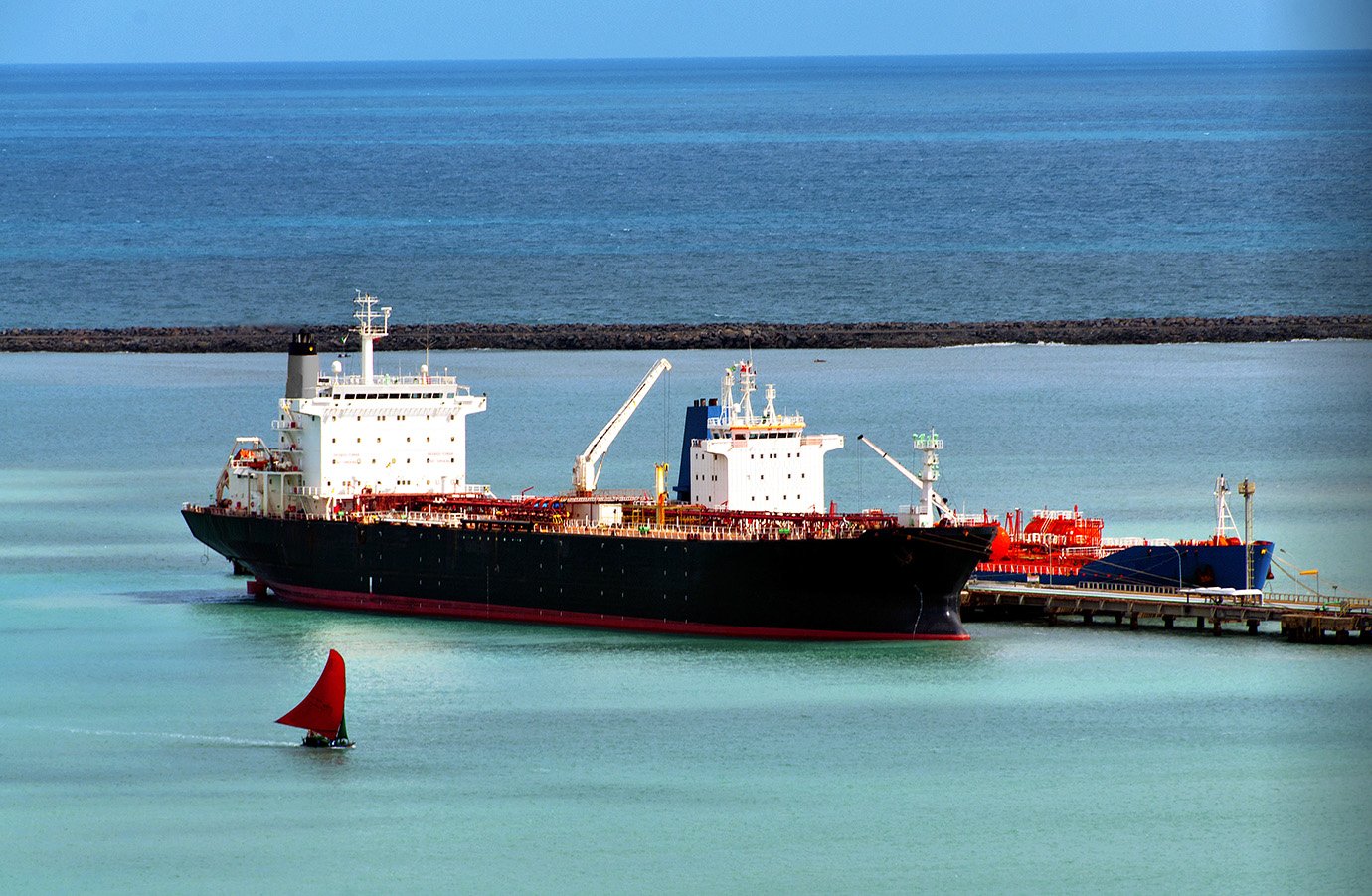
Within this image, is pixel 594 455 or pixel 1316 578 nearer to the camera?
pixel 1316 578

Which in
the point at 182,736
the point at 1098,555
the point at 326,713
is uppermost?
the point at 1098,555

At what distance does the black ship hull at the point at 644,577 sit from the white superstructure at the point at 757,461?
2.93 meters

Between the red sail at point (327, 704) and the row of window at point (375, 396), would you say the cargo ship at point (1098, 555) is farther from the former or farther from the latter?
the red sail at point (327, 704)

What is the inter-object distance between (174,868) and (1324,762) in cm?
1269

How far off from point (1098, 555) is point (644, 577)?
25.9ft

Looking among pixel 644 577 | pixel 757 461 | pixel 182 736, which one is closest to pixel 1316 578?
pixel 757 461

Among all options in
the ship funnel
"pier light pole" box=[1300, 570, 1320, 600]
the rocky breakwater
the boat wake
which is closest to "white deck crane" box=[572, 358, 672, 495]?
the ship funnel

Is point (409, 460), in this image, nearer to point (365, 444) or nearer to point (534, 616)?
point (365, 444)

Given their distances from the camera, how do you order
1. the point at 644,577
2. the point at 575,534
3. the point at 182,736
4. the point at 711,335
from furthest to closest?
the point at 711,335, the point at 575,534, the point at 644,577, the point at 182,736

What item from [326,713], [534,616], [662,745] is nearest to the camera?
[326,713]

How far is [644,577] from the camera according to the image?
39.3 meters

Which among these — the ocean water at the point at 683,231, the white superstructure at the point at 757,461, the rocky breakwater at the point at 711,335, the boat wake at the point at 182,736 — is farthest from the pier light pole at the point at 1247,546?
the ocean water at the point at 683,231

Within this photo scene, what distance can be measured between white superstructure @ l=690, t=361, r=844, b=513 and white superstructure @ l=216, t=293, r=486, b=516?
4934 mm

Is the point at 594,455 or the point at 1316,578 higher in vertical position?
the point at 594,455
